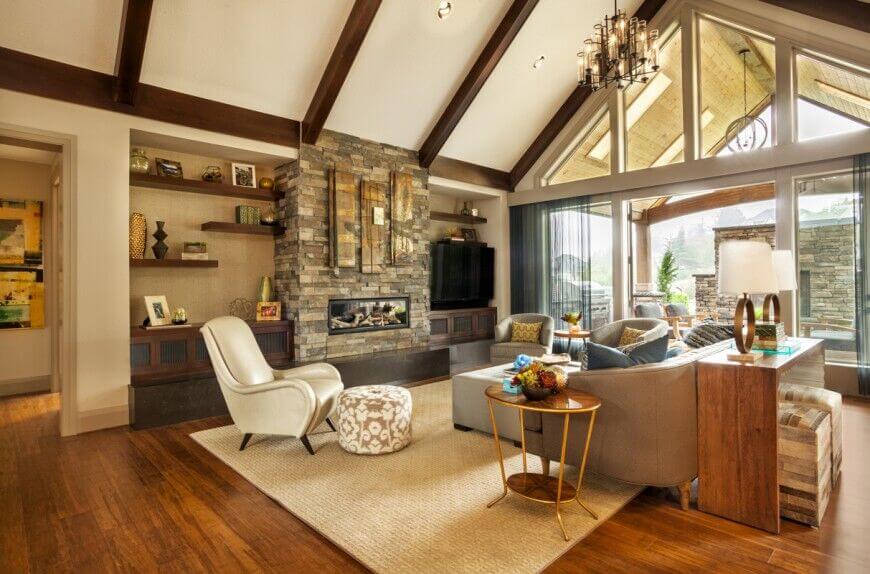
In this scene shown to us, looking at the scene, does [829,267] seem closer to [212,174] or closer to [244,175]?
[244,175]

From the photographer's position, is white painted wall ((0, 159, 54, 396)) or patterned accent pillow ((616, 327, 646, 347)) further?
white painted wall ((0, 159, 54, 396))

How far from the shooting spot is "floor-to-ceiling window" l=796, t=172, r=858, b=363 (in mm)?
5113

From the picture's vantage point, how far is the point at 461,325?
762 cm

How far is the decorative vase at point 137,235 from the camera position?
472cm

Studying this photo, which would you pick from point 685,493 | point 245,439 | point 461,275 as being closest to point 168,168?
point 245,439

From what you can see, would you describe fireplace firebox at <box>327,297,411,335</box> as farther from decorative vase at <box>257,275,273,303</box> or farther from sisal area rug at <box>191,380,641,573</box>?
sisal area rug at <box>191,380,641,573</box>

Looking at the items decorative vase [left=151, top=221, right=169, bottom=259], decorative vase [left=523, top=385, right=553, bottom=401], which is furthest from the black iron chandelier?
decorative vase [left=151, top=221, right=169, bottom=259]

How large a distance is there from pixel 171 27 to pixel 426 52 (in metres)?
2.64

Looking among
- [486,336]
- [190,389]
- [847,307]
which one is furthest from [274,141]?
[847,307]

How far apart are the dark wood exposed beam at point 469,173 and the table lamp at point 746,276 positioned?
4.92 m

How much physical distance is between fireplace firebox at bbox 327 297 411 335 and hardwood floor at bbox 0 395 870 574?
264cm

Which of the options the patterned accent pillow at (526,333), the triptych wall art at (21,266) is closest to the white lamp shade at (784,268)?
the patterned accent pillow at (526,333)

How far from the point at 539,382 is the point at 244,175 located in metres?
4.65

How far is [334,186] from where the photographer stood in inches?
227
